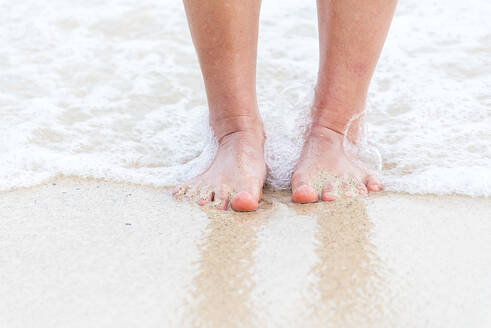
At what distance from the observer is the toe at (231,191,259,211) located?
1.44 metres

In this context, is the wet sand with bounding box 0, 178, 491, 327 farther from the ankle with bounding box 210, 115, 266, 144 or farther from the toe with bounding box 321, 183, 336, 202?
the ankle with bounding box 210, 115, 266, 144

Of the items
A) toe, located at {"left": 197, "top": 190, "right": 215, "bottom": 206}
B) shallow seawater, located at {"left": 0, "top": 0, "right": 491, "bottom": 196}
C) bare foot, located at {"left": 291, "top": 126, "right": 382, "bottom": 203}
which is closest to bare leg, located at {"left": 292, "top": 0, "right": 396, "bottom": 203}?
bare foot, located at {"left": 291, "top": 126, "right": 382, "bottom": 203}

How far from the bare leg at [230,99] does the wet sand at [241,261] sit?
0.06 m

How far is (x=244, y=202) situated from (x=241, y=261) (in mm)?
239

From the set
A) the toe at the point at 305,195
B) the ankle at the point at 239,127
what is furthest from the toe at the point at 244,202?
the ankle at the point at 239,127

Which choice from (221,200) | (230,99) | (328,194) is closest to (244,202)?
(221,200)

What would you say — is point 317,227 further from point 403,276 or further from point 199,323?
point 199,323

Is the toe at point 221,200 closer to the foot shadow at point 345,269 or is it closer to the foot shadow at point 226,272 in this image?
the foot shadow at point 226,272

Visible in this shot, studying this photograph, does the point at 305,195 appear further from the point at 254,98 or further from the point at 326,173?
the point at 254,98

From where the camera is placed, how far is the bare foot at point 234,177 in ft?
4.81

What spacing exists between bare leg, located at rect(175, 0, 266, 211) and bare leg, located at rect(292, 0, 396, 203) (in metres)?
0.13

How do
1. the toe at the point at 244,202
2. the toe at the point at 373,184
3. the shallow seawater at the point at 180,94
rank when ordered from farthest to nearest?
the shallow seawater at the point at 180,94, the toe at the point at 373,184, the toe at the point at 244,202

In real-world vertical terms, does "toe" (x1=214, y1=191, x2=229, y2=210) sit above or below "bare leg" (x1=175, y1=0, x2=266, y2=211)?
below

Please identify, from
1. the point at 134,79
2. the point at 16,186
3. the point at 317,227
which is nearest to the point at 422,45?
the point at 134,79
